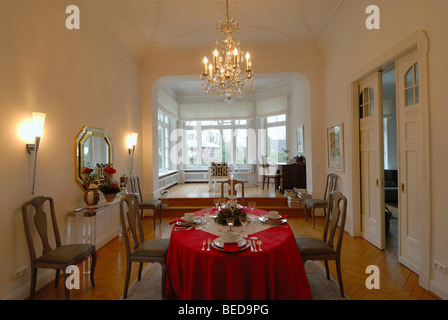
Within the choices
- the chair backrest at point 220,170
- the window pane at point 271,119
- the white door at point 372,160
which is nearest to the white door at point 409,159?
the white door at point 372,160

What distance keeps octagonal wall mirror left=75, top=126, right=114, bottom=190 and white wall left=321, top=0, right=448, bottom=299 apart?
14.1ft

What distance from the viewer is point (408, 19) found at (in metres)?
2.71

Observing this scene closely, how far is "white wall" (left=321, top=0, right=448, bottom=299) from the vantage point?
2.29 meters

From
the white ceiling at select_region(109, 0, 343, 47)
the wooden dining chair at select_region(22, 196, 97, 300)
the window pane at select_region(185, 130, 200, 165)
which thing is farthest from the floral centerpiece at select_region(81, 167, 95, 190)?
the window pane at select_region(185, 130, 200, 165)

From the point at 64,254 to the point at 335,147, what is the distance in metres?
4.71

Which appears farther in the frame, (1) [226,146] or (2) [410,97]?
(1) [226,146]

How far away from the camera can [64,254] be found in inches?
92.4

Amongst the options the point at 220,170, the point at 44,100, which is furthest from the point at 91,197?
the point at 220,170

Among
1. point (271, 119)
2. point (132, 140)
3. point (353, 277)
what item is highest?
point (271, 119)

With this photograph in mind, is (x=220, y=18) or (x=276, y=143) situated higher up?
(x=220, y=18)

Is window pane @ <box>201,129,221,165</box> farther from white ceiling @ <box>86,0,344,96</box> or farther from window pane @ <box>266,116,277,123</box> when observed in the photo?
white ceiling @ <box>86,0,344,96</box>

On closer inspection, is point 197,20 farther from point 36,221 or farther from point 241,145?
point 241,145

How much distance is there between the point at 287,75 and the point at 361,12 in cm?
206
